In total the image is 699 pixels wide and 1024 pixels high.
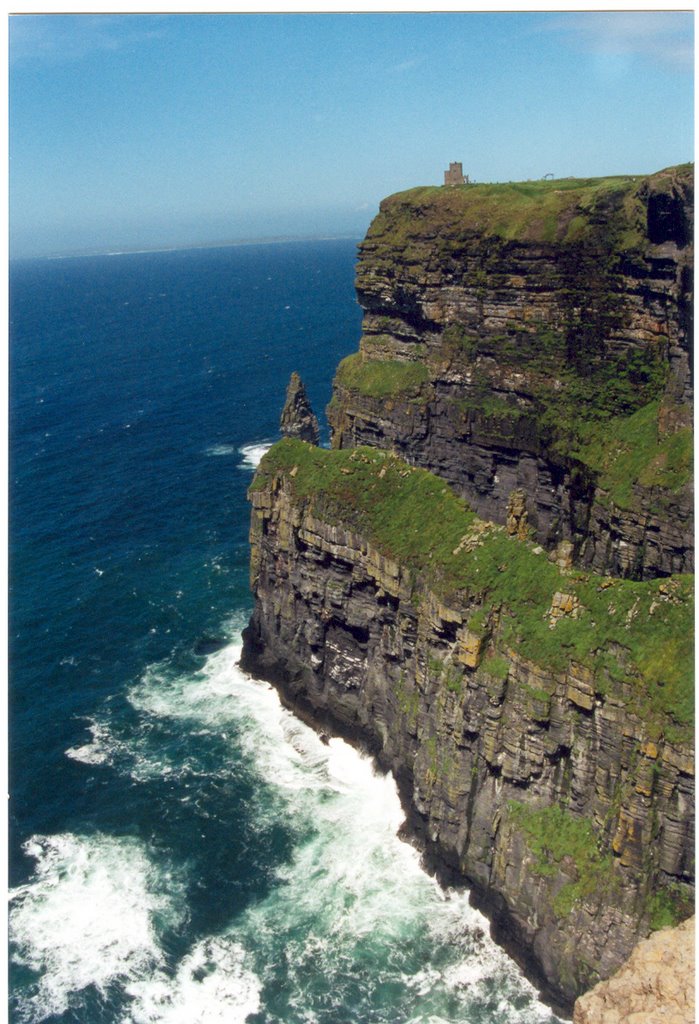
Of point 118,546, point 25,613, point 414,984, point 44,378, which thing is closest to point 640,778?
point 414,984

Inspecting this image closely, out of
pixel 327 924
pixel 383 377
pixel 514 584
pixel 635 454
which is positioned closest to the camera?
pixel 327 924

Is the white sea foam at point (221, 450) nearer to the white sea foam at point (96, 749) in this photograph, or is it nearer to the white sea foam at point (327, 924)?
the white sea foam at point (96, 749)

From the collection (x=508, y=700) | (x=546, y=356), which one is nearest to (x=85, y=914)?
(x=508, y=700)

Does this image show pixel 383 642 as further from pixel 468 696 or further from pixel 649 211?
pixel 649 211

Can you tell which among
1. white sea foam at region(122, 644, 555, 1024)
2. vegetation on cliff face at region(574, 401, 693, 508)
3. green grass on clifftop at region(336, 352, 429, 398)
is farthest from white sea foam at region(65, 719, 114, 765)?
vegetation on cliff face at region(574, 401, 693, 508)

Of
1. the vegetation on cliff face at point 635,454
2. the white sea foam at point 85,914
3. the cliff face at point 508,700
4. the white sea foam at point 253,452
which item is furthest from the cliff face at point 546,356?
the white sea foam at point 85,914

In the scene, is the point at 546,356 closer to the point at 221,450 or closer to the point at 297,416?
the point at 297,416
